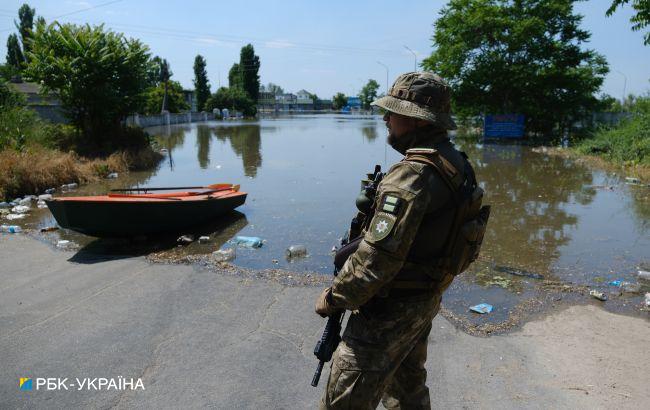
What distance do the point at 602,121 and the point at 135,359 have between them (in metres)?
27.9

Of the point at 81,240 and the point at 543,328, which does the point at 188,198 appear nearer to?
the point at 81,240

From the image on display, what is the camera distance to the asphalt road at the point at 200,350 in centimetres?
316

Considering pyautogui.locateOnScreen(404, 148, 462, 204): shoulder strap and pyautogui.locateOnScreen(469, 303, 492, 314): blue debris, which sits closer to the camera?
pyautogui.locateOnScreen(404, 148, 462, 204): shoulder strap

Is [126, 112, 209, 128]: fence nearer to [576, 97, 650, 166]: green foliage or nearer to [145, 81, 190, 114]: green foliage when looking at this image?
[145, 81, 190, 114]: green foliage

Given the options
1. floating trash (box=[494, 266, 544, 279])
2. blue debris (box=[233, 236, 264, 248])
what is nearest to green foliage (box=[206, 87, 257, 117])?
Result: blue debris (box=[233, 236, 264, 248])

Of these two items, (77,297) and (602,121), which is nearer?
(77,297)

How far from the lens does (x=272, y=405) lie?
3.08 m

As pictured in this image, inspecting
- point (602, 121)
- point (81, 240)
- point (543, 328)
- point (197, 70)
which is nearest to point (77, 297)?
point (81, 240)

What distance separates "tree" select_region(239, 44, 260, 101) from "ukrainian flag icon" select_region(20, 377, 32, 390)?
80.3m

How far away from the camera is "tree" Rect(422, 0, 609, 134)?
912 inches

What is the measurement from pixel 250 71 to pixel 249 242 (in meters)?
79.3

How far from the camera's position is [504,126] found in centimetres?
2559

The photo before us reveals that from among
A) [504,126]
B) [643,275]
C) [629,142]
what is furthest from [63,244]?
[504,126]

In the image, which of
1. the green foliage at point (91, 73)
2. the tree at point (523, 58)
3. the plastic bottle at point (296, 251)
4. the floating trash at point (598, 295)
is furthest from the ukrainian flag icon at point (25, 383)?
the tree at point (523, 58)
